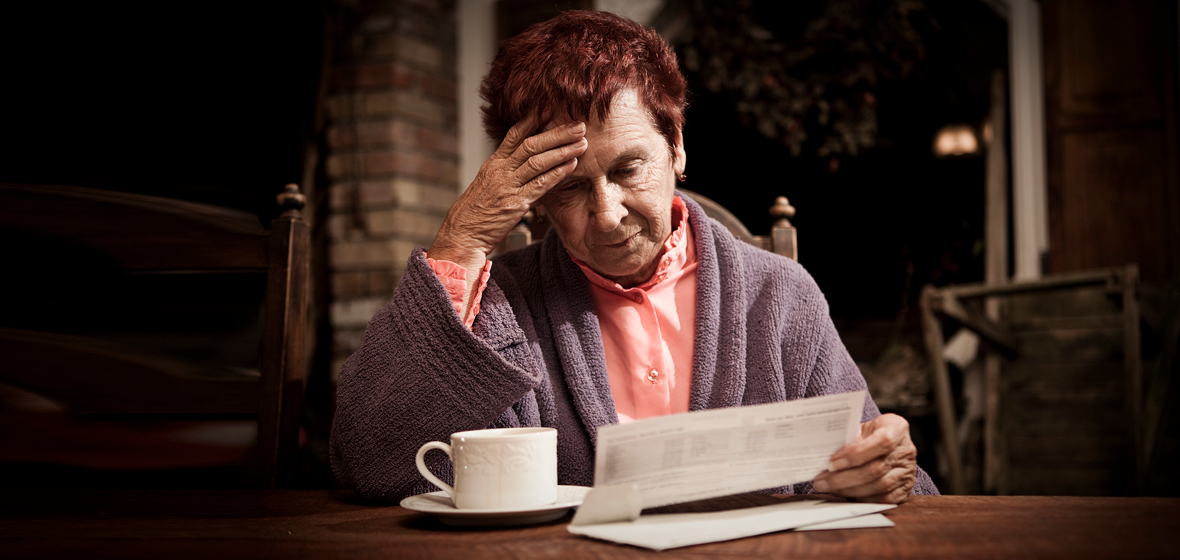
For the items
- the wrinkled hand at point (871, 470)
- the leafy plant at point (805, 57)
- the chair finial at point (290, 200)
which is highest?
the leafy plant at point (805, 57)

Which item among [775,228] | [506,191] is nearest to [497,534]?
[506,191]

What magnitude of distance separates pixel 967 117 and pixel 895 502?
12.0 ft

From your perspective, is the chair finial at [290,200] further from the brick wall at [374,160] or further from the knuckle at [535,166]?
the brick wall at [374,160]

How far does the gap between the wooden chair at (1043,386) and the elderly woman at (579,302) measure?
199 centimetres

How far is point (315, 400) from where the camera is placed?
2.77 metres

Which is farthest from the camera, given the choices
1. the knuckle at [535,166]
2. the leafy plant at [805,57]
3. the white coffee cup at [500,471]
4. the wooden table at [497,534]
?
the leafy plant at [805,57]

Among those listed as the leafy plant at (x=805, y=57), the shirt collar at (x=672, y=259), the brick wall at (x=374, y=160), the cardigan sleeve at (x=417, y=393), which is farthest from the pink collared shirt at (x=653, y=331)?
the leafy plant at (x=805, y=57)

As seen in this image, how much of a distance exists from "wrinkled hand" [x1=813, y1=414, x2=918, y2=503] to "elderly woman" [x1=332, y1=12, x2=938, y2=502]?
0.22 m

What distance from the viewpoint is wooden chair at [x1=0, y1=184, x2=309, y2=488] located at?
110 centimetres

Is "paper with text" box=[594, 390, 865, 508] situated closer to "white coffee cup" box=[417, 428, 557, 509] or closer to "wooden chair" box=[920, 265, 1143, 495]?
"white coffee cup" box=[417, 428, 557, 509]

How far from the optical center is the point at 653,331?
1.21m

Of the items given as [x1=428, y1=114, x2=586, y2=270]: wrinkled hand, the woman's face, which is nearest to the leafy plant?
the woman's face

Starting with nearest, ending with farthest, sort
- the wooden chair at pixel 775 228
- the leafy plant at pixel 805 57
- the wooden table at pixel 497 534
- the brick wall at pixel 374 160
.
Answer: the wooden table at pixel 497 534 → the wooden chair at pixel 775 228 → the brick wall at pixel 374 160 → the leafy plant at pixel 805 57

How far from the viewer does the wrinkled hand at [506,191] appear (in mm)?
1052
